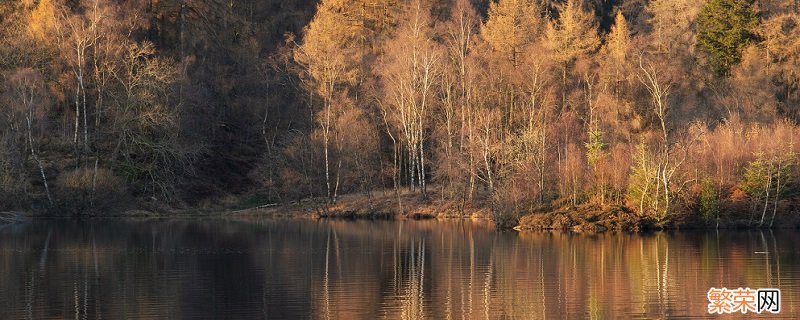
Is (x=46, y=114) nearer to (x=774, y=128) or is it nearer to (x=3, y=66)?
(x=3, y=66)

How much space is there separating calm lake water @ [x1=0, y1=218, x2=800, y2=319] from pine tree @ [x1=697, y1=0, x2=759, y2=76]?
26.7m

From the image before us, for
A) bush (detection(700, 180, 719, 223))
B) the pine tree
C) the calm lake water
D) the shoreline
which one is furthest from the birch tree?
the pine tree

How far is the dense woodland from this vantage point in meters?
69.7

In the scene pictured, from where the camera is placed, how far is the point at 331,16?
254ft

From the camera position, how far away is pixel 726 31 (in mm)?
81375

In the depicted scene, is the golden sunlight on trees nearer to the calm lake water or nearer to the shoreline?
the shoreline

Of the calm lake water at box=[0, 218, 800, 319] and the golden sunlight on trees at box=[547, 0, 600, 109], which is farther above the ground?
the golden sunlight on trees at box=[547, 0, 600, 109]

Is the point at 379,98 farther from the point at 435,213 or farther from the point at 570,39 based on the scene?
the point at 570,39

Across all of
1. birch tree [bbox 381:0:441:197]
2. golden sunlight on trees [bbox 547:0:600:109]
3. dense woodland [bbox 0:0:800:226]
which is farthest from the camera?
golden sunlight on trees [bbox 547:0:600:109]

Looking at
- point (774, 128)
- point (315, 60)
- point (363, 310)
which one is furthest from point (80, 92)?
point (363, 310)

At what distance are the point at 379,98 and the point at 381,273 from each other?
38799 mm

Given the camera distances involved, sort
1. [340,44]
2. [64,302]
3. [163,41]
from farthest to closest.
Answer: [163,41], [340,44], [64,302]

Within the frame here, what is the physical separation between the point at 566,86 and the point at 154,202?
30.6 meters

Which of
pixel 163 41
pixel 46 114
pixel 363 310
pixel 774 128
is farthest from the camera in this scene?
pixel 163 41
